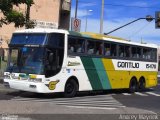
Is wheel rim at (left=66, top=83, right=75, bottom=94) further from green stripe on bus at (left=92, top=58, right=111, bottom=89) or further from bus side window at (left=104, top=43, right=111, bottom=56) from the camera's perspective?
bus side window at (left=104, top=43, right=111, bottom=56)

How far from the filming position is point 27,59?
65.1 feet

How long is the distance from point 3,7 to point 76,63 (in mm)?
5480

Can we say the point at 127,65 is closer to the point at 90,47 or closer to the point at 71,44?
the point at 90,47

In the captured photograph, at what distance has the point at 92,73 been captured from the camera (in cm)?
2247

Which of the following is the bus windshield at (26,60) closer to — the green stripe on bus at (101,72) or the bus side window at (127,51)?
the green stripe on bus at (101,72)

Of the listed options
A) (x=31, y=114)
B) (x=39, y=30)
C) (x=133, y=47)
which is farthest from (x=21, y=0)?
(x=31, y=114)

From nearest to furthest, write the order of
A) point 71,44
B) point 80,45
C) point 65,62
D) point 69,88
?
point 65,62, point 71,44, point 69,88, point 80,45

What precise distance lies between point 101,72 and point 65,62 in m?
3.23

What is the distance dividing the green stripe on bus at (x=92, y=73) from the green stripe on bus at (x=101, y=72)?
21 cm

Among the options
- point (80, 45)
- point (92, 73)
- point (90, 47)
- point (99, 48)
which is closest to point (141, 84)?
point (99, 48)

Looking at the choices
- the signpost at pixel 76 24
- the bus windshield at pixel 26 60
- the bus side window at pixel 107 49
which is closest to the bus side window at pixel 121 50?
the bus side window at pixel 107 49

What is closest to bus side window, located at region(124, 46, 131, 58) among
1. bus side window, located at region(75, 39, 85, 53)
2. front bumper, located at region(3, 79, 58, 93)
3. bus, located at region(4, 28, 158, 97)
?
bus, located at region(4, 28, 158, 97)

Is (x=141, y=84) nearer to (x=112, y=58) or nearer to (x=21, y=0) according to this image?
(x=112, y=58)

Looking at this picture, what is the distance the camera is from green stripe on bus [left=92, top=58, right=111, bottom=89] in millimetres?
22742
